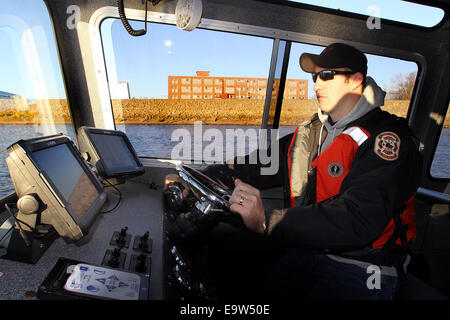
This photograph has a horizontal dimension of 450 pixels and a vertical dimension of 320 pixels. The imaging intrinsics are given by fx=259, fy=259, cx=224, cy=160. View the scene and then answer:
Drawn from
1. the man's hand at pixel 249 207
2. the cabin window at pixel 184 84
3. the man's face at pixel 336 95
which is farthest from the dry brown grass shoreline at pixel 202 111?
the man's hand at pixel 249 207

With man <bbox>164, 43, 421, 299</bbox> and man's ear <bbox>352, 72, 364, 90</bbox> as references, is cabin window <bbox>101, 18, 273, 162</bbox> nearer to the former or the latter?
man <bbox>164, 43, 421, 299</bbox>

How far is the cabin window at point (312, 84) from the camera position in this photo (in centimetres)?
230

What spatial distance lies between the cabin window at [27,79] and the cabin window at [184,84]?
0.41 m

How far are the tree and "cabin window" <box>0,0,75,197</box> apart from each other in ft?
9.95

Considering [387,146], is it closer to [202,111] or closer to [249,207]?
[249,207]

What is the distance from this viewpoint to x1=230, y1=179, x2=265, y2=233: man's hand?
35.1 inches

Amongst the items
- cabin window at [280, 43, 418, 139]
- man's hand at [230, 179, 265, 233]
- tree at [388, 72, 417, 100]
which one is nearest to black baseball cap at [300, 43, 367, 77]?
cabin window at [280, 43, 418, 139]

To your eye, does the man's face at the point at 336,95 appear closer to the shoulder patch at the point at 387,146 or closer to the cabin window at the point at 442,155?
the shoulder patch at the point at 387,146

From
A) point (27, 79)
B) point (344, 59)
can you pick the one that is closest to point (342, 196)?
point (344, 59)

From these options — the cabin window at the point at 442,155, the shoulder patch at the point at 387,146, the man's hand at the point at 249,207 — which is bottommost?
the cabin window at the point at 442,155

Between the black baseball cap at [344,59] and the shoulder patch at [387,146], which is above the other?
the black baseball cap at [344,59]

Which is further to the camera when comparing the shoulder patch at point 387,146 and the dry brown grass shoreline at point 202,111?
the dry brown grass shoreline at point 202,111

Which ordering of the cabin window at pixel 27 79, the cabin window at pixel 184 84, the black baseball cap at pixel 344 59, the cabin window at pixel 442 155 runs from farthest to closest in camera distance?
the cabin window at pixel 442 155
the cabin window at pixel 184 84
the cabin window at pixel 27 79
the black baseball cap at pixel 344 59
